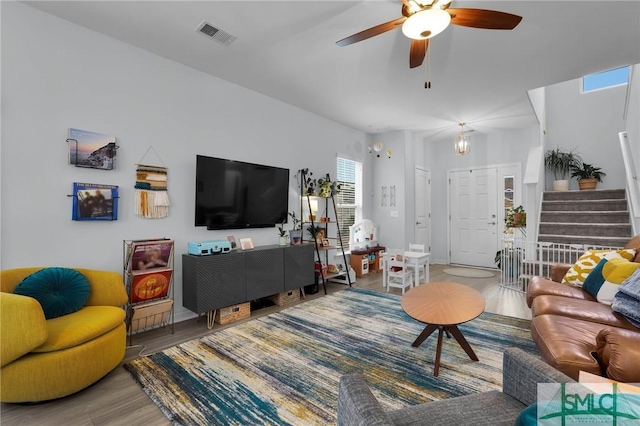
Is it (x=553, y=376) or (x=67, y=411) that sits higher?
(x=553, y=376)

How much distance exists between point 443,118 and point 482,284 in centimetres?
296

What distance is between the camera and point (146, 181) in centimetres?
300

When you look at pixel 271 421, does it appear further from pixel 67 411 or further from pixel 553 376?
pixel 553 376

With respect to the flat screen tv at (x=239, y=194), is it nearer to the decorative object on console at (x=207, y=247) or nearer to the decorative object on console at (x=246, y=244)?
the decorative object on console at (x=246, y=244)

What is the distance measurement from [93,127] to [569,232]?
661 cm

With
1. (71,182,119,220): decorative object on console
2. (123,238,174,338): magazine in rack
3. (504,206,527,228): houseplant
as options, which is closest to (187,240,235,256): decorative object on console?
(123,238,174,338): magazine in rack

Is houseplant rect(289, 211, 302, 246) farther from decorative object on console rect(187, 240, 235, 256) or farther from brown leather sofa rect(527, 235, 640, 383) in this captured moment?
brown leather sofa rect(527, 235, 640, 383)

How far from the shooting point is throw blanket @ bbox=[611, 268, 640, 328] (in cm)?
184

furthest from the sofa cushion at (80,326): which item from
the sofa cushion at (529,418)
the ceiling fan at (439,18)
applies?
the ceiling fan at (439,18)

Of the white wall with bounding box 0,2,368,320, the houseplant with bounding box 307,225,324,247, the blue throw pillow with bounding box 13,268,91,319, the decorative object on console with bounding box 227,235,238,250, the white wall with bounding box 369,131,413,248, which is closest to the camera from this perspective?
the blue throw pillow with bounding box 13,268,91,319

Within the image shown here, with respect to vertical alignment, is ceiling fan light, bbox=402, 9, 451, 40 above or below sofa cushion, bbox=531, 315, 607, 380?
above

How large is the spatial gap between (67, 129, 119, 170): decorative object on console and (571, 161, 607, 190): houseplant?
745cm

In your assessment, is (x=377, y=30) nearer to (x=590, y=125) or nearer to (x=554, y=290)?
(x=554, y=290)

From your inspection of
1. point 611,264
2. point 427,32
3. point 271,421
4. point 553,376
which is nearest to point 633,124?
point 611,264
